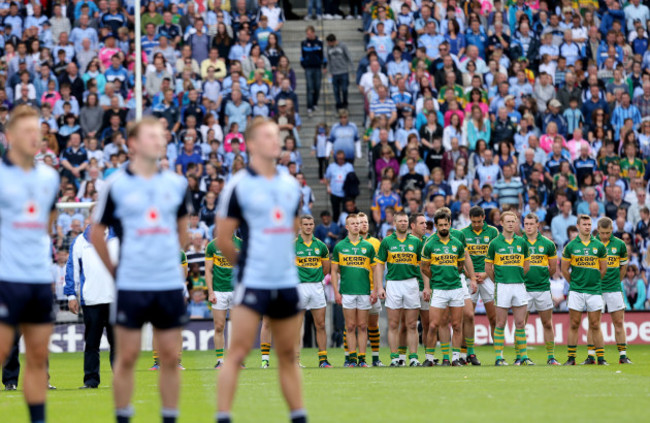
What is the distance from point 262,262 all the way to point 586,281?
442 inches

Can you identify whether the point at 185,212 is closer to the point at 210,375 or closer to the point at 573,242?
the point at 210,375

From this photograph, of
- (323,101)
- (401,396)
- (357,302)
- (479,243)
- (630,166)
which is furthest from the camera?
(323,101)

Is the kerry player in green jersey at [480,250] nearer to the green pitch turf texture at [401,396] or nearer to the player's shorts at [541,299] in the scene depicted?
the player's shorts at [541,299]

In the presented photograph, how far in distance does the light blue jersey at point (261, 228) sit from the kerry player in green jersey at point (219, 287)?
407 inches

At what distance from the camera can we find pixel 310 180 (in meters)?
30.2

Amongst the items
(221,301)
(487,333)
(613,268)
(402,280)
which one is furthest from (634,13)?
(221,301)

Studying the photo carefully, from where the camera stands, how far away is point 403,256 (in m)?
19.3

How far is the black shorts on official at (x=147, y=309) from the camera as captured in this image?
347 inches

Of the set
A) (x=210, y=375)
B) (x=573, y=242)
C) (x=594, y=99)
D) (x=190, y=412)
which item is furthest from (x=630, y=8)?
(x=190, y=412)

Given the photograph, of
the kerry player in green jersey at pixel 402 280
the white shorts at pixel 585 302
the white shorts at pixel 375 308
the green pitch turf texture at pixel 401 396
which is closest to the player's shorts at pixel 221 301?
the green pitch turf texture at pixel 401 396

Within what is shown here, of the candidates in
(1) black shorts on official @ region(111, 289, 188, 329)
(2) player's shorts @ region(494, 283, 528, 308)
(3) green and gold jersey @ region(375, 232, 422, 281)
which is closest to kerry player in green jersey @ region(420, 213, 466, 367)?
(3) green and gold jersey @ region(375, 232, 422, 281)

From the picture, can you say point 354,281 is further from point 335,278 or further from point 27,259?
point 27,259

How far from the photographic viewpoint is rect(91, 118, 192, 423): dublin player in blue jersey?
29.0 feet

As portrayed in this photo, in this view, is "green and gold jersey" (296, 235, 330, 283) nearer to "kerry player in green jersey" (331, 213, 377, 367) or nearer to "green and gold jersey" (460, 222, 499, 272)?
"kerry player in green jersey" (331, 213, 377, 367)
